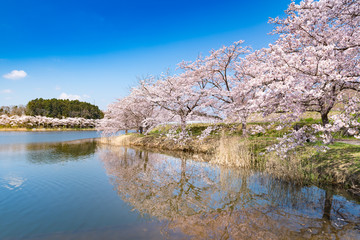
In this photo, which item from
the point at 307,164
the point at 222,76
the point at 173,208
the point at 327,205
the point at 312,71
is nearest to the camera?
the point at 312,71

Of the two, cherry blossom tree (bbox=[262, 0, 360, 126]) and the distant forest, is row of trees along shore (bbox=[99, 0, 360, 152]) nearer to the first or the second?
cherry blossom tree (bbox=[262, 0, 360, 126])

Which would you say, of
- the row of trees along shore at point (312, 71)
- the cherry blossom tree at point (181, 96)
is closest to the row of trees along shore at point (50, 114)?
the cherry blossom tree at point (181, 96)

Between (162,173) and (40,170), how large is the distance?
7.39 metres

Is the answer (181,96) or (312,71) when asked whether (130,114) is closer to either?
(181,96)

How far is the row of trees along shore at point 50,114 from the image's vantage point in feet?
227

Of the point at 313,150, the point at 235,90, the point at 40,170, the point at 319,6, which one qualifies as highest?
the point at 319,6

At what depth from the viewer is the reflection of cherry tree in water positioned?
500 centimetres

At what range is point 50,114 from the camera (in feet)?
261

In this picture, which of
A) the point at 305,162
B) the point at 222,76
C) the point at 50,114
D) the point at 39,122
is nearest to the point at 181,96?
the point at 222,76

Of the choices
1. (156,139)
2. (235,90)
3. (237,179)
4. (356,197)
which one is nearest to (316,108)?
(356,197)

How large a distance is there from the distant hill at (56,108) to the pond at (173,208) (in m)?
80.7

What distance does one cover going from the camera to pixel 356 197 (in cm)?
687

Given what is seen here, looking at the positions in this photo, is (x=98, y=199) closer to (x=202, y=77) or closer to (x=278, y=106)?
(x=278, y=106)

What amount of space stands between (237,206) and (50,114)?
90.9m
